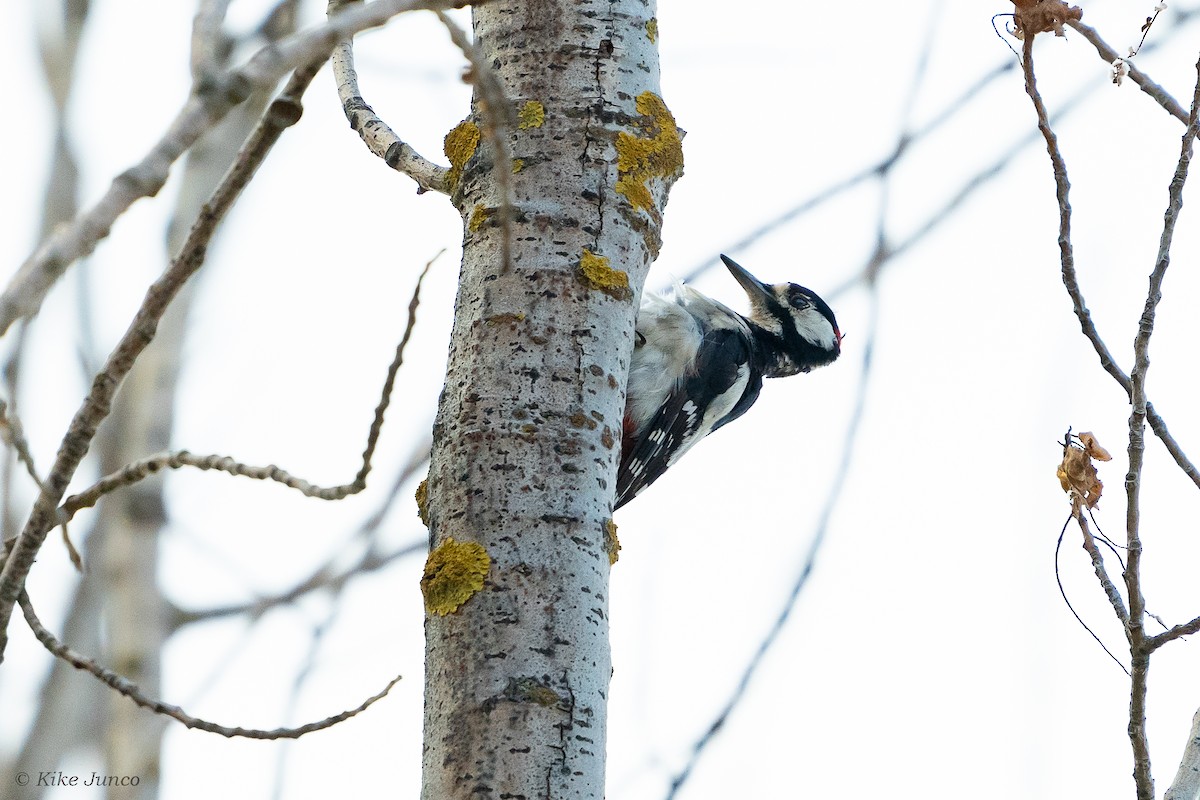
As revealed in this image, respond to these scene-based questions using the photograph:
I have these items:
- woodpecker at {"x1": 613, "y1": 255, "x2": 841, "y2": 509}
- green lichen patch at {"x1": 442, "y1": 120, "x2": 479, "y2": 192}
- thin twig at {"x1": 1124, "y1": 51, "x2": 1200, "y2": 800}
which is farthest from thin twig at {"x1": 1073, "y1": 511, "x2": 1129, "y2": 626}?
woodpecker at {"x1": 613, "y1": 255, "x2": 841, "y2": 509}

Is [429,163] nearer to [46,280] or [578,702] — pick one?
[578,702]

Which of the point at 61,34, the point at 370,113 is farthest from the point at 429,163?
the point at 61,34

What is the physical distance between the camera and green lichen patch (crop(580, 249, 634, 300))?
1938 mm

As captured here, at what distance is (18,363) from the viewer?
266 cm

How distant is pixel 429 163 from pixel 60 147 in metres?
A: 1.52

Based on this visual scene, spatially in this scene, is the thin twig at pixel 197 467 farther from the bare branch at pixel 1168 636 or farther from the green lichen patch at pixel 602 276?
the bare branch at pixel 1168 636

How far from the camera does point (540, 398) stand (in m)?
1.80

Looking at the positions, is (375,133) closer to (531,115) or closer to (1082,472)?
(531,115)

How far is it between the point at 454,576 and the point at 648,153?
831 mm

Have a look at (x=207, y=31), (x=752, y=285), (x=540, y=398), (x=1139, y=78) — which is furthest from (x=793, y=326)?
(x=207, y=31)

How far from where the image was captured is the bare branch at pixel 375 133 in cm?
227

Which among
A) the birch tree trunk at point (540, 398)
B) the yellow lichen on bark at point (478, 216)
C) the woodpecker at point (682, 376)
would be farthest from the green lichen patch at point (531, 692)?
the woodpecker at point (682, 376)

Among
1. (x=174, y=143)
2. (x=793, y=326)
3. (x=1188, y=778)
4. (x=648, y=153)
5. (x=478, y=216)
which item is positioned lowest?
(x=1188, y=778)

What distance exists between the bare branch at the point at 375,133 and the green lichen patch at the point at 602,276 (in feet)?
1.35
